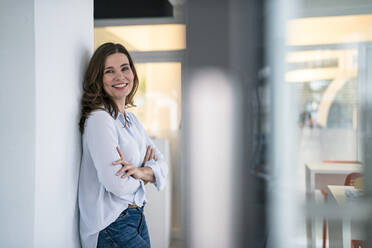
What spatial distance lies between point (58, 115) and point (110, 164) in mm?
254

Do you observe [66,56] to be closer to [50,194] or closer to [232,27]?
[50,194]

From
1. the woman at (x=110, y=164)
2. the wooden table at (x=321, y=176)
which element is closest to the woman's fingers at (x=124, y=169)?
the woman at (x=110, y=164)

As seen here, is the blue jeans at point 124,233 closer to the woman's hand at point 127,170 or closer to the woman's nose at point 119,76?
the woman's hand at point 127,170

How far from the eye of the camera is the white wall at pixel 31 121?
3.02ft

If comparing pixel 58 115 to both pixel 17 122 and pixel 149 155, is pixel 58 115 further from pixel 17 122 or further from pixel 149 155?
pixel 149 155

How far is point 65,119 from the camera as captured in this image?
1128 mm

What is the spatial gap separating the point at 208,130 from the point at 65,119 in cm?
73

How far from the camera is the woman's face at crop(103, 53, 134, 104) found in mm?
1342

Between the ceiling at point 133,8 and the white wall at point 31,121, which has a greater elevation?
the ceiling at point 133,8

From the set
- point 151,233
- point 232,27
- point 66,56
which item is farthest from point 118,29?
point 232,27

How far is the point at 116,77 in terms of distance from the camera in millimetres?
1356

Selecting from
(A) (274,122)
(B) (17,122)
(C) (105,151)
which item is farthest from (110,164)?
(A) (274,122)

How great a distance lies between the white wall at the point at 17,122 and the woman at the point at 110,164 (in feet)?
0.94

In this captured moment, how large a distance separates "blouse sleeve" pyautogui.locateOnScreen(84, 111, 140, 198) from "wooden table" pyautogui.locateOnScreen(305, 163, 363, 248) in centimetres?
75
